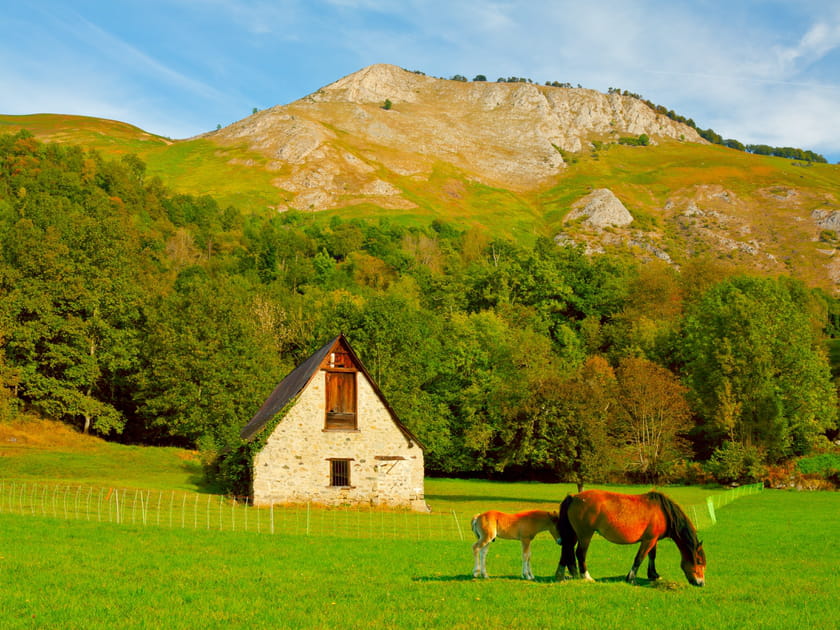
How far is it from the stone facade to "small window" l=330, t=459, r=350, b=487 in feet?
0.66

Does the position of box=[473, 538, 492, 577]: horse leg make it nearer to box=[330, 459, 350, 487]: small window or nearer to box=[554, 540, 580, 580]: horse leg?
box=[554, 540, 580, 580]: horse leg

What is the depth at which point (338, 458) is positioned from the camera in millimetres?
36219

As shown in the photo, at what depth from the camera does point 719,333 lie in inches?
2427

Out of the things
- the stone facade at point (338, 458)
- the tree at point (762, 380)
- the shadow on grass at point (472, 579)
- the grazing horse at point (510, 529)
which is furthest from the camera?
the tree at point (762, 380)

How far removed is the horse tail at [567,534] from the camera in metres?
12.6

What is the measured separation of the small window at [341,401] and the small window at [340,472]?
1.79 m

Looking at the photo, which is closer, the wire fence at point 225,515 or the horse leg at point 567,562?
the horse leg at point 567,562

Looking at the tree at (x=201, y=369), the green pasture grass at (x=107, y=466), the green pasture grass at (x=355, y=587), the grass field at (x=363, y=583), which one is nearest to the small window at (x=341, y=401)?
the green pasture grass at (x=107, y=466)

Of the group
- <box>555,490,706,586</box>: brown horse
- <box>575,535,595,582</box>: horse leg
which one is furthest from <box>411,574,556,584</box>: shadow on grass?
<box>555,490,706,586</box>: brown horse

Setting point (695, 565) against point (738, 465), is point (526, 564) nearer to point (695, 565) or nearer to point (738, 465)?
point (695, 565)

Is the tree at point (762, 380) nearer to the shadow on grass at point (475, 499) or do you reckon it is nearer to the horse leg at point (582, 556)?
the shadow on grass at point (475, 499)

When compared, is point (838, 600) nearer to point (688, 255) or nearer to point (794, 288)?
point (794, 288)

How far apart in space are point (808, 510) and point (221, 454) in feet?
111

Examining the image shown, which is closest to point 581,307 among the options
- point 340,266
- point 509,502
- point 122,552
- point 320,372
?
point 340,266
